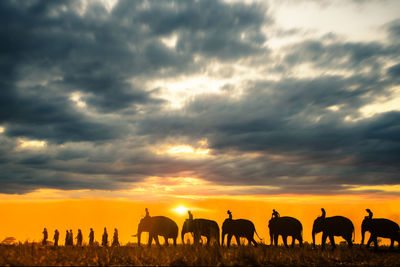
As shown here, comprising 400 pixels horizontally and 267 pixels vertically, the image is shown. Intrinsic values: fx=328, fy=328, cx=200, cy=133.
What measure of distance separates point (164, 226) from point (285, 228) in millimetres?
10361

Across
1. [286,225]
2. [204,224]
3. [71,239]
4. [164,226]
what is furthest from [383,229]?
[71,239]

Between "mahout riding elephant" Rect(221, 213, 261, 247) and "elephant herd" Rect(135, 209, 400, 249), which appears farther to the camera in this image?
"mahout riding elephant" Rect(221, 213, 261, 247)

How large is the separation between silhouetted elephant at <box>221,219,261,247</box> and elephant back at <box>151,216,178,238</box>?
4.40 metres

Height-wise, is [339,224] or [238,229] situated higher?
[339,224]

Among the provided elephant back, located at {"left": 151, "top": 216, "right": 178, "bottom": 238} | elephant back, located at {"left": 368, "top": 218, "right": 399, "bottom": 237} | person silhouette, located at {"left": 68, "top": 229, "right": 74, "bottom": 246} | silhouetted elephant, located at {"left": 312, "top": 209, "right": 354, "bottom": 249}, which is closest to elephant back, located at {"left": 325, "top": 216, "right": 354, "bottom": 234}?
silhouetted elephant, located at {"left": 312, "top": 209, "right": 354, "bottom": 249}

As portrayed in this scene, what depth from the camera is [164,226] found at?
28.4 m

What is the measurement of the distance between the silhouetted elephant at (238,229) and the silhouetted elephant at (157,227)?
15.0ft

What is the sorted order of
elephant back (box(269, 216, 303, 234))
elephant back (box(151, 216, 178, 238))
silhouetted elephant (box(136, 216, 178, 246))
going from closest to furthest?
1. silhouetted elephant (box(136, 216, 178, 246))
2. elephant back (box(269, 216, 303, 234))
3. elephant back (box(151, 216, 178, 238))

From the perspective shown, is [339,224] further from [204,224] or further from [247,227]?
[204,224]

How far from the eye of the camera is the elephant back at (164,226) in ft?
91.9

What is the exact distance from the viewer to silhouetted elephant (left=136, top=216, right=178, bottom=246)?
90.7 ft

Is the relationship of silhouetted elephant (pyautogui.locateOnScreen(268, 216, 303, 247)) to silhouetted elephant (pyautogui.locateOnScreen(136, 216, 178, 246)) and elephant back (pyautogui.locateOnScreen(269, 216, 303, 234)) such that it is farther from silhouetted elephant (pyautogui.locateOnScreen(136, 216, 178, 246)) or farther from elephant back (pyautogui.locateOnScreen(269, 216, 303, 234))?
silhouetted elephant (pyautogui.locateOnScreen(136, 216, 178, 246))

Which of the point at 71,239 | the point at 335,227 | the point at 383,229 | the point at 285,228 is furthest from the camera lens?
the point at 71,239

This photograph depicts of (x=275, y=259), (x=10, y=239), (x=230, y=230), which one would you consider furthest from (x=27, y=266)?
(x=10, y=239)
